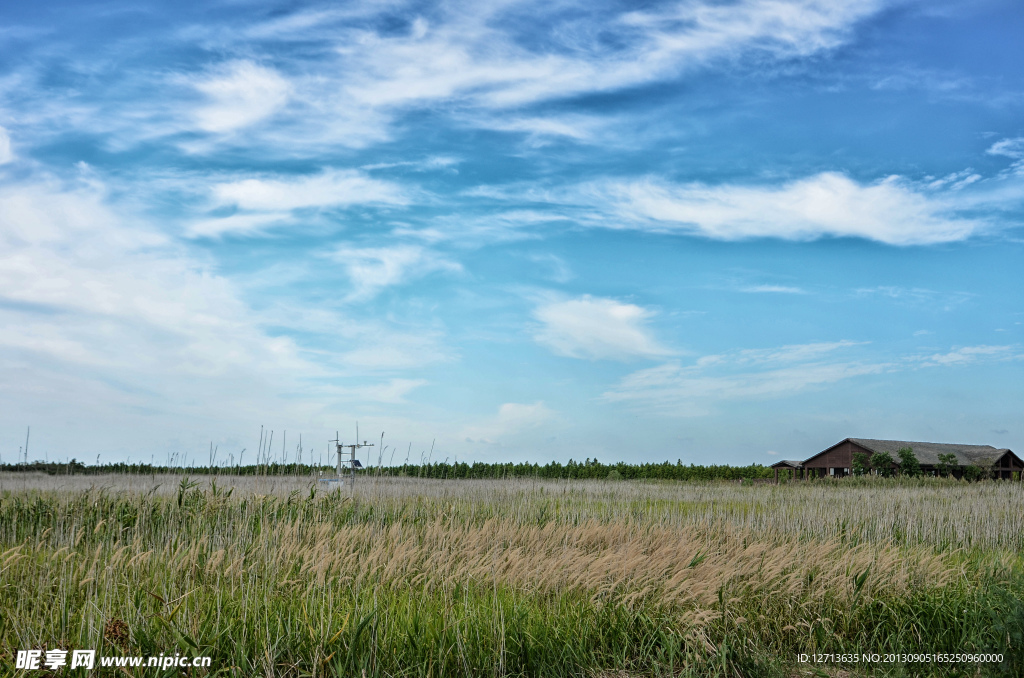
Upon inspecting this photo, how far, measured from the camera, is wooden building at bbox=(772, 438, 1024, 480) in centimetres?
4335

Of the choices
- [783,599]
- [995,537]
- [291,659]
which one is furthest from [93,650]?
[995,537]

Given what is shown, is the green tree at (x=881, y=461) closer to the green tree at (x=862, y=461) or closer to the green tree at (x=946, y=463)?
the green tree at (x=862, y=461)

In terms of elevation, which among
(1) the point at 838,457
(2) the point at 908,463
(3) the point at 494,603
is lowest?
(3) the point at 494,603

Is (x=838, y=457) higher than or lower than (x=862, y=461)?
higher

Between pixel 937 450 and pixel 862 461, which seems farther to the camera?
pixel 937 450

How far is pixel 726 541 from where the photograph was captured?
878cm

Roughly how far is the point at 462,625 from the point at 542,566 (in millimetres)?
1683

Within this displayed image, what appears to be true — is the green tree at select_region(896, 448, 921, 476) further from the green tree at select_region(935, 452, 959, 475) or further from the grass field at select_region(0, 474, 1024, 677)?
the grass field at select_region(0, 474, 1024, 677)

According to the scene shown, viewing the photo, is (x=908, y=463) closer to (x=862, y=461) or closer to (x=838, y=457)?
(x=862, y=461)

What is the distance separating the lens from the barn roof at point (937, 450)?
144 feet

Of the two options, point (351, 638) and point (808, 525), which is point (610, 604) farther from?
point (808, 525)

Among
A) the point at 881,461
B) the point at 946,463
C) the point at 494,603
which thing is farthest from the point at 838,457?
the point at 494,603

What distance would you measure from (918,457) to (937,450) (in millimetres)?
5384

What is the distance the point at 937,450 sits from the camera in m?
47.4
